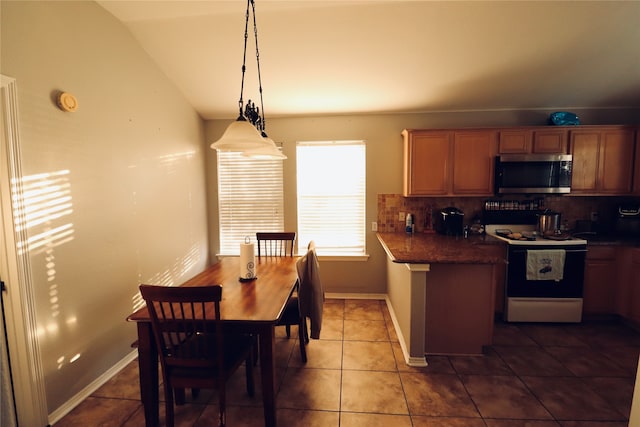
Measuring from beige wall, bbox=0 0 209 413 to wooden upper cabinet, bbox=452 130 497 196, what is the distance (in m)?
3.19

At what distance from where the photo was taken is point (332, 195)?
12.2 ft

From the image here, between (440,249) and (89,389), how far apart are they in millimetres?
2949

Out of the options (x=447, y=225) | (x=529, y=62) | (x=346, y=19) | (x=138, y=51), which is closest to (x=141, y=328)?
(x=138, y=51)

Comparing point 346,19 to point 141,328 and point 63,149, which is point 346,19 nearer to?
point 63,149

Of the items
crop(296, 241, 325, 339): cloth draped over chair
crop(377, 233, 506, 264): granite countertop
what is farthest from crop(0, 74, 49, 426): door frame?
crop(377, 233, 506, 264): granite countertop

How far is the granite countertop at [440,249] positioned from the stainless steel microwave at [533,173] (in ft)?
2.16

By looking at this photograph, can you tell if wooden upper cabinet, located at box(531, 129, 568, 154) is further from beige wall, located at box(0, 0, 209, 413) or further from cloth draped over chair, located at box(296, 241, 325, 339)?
beige wall, located at box(0, 0, 209, 413)

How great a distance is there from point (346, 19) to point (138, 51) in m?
1.88

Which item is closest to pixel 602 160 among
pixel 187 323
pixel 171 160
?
pixel 187 323

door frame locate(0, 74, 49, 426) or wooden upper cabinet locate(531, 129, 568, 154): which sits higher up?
wooden upper cabinet locate(531, 129, 568, 154)

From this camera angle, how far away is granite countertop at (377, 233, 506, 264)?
215 centimetres

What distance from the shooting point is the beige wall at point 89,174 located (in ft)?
5.56

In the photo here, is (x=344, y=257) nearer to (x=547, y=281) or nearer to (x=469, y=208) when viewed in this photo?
(x=469, y=208)

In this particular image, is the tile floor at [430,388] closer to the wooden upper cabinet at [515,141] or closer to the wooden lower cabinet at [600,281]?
the wooden lower cabinet at [600,281]
